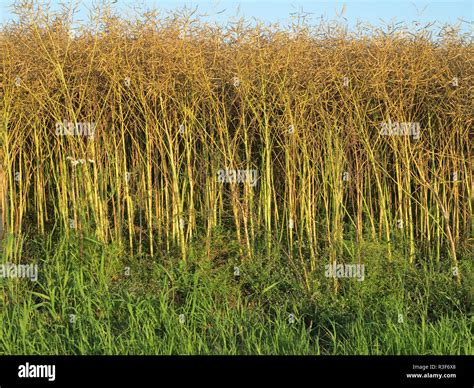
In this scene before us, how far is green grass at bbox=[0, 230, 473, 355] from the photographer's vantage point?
5.05m

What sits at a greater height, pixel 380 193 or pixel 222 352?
pixel 380 193

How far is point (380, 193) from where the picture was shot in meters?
6.64

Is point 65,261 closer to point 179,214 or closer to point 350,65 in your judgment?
point 179,214

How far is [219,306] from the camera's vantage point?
5680 millimetres

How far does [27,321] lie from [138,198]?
5.81ft

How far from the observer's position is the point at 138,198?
22.4 ft

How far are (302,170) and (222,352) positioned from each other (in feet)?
8.22

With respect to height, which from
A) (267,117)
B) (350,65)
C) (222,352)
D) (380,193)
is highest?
(350,65)

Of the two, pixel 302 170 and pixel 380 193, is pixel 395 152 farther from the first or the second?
pixel 302 170

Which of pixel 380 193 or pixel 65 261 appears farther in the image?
pixel 380 193

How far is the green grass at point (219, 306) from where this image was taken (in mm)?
5055
